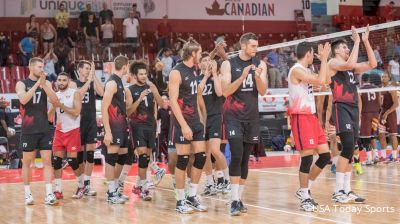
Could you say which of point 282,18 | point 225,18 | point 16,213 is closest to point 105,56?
point 225,18

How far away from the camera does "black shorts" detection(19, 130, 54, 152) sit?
33.5 ft

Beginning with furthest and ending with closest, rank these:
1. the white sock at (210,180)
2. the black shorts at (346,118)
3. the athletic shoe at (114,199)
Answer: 1. the white sock at (210,180)
2. the athletic shoe at (114,199)
3. the black shorts at (346,118)

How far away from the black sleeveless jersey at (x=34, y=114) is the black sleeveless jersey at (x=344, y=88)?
4.52 metres

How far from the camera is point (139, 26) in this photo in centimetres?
2803

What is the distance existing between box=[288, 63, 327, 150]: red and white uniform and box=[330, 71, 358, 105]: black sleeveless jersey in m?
0.67

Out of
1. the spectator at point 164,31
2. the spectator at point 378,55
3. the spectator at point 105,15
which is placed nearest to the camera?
the spectator at point 378,55

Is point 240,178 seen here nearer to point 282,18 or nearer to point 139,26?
point 139,26

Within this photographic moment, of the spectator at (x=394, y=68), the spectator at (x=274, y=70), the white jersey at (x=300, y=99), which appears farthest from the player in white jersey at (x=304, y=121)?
the spectator at (x=394, y=68)

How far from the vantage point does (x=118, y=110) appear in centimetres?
1033

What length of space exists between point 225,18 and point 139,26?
495cm

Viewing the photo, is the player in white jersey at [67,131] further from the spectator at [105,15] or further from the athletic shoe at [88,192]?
the spectator at [105,15]

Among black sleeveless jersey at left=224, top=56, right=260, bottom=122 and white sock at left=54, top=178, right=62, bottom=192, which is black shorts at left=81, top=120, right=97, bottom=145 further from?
black sleeveless jersey at left=224, top=56, right=260, bottom=122
